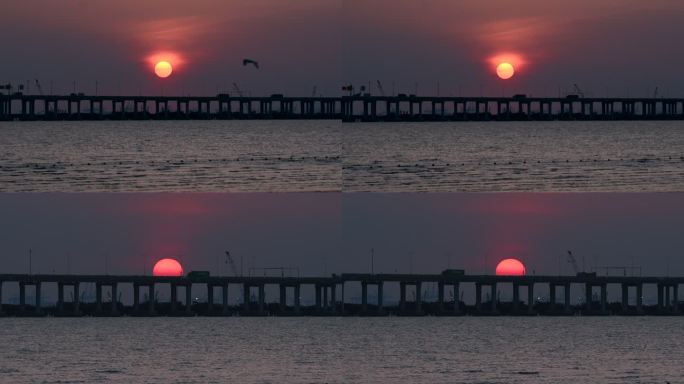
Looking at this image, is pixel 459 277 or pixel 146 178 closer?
pixel 146 178

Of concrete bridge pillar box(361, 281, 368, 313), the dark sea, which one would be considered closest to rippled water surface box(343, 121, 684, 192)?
Answer: the dark sea

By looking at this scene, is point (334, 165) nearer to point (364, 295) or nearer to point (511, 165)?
point (511, 165)

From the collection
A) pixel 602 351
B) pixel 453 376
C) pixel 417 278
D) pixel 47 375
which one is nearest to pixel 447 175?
pixel 602 351

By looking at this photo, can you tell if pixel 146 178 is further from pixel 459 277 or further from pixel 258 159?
pixel 459 277

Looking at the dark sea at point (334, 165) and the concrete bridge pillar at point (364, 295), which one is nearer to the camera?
the dark sea at point (334, 165)

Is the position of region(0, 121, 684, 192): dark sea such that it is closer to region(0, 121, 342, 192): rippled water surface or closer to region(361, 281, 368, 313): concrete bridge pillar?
region(0, 121, 342, 192): rippled water surface

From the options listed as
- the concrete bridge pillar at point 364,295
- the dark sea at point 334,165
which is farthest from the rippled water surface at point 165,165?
the concrete bridge pillar at point 364,295

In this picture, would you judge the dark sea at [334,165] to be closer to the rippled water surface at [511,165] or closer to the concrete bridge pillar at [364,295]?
the rippled water surface at [511,165]
